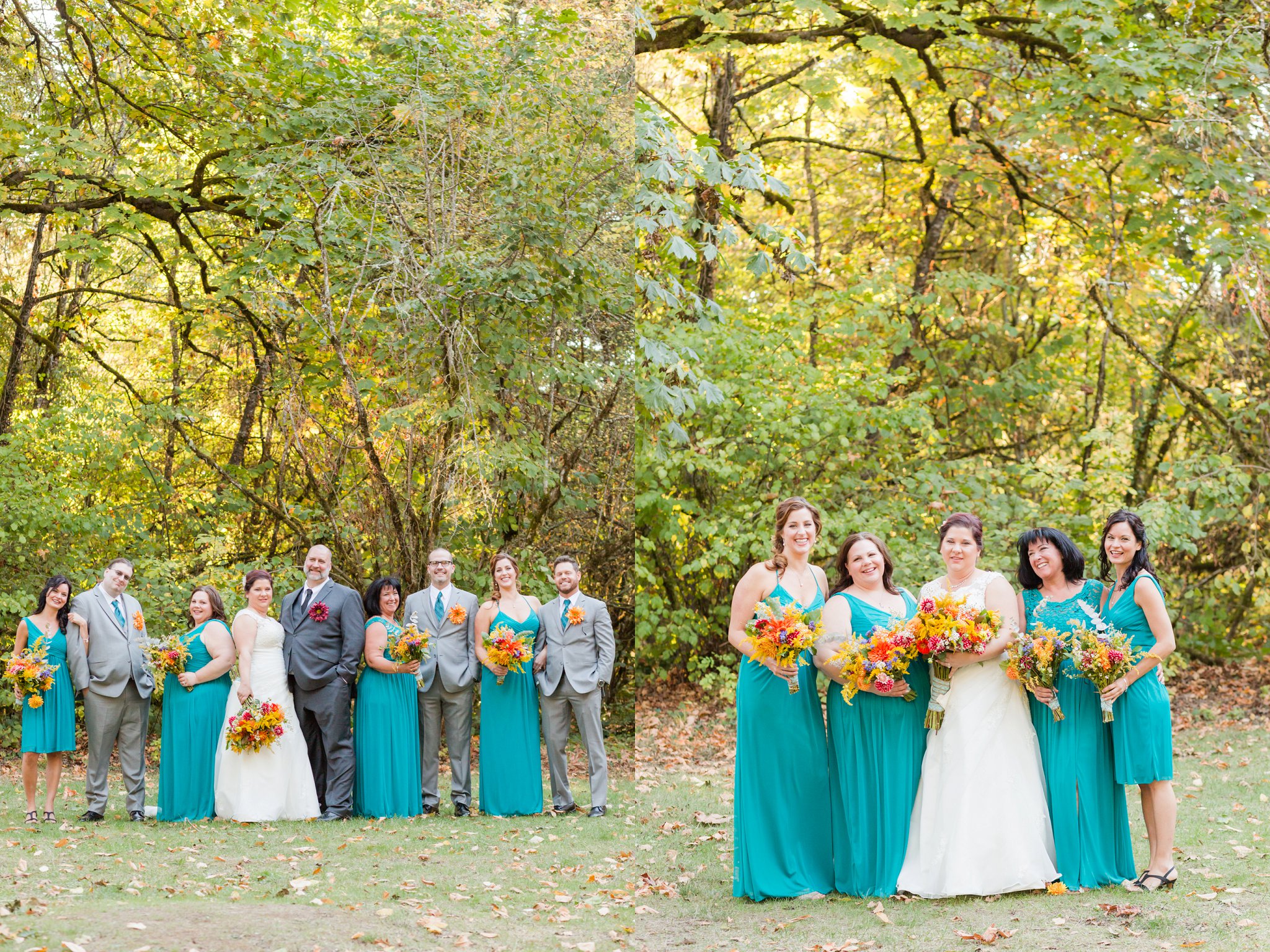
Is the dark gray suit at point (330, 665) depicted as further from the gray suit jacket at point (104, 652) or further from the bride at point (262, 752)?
the gray suit jacket at point (104, 652)

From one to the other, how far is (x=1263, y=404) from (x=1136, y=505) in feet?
5.15

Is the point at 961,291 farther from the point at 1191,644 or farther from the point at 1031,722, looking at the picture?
the point at 1031,722

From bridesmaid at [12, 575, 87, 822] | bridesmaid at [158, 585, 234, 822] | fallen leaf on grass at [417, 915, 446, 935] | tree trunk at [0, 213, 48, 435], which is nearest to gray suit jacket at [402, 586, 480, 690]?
bridesmaid at [158, 585, 234, 822]

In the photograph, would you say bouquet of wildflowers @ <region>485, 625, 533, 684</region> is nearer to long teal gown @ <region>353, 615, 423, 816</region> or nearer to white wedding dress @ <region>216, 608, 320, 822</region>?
long teal gown @ <region>353, 615, 423, 816</region>

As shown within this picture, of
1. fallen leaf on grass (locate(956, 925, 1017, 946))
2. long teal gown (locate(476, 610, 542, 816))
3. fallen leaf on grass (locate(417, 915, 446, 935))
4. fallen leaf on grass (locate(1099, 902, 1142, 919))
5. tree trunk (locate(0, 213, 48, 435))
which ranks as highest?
tree trunk (locate(0, 213, 48, 435))

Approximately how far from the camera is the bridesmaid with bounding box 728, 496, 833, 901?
475 cm

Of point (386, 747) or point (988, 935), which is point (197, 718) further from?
point (988, 935)

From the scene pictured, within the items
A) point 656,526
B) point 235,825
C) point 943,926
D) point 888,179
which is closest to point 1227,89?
point 888,179

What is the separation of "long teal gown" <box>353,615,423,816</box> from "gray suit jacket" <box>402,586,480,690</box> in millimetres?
168

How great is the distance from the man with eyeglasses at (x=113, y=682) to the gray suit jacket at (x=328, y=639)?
922 millimetres

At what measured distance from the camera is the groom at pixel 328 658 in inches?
275

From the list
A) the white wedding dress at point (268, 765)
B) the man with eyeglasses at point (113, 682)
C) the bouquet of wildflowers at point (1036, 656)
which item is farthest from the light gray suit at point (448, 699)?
the bouquet of wildflowers at point (1036, 656)

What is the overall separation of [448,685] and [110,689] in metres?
2.05

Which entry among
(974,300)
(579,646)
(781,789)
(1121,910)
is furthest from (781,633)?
(974,300)
